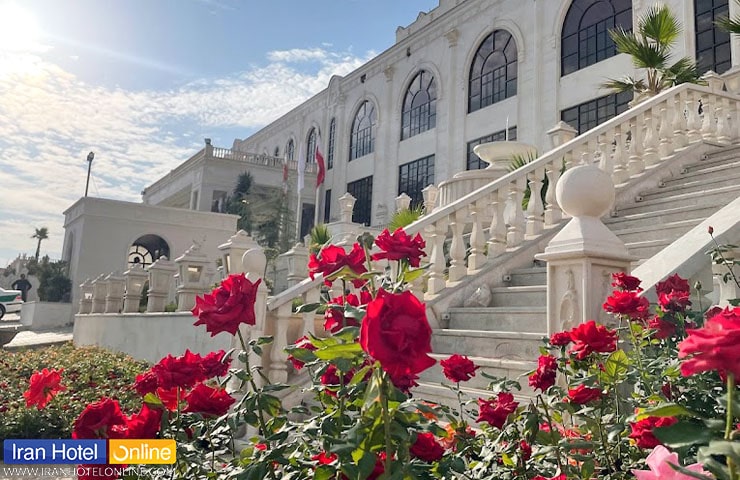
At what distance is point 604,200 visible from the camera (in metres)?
3.56

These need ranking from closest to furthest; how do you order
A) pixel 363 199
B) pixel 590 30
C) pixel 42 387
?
pixel 42 387 < pixel 590 30 < pixel 363 199

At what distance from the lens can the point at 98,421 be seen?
1.55 metres

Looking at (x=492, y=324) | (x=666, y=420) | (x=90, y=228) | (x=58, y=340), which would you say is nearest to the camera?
(x=666, y=420)

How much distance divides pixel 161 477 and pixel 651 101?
27.4 ft

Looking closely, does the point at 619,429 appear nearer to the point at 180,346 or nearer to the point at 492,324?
the point at 492,324

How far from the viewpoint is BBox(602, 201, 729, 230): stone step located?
5.99 meters

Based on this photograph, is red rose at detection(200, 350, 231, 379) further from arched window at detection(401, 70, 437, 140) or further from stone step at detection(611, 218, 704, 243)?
arched window at detection(401, 70, 437, 140)

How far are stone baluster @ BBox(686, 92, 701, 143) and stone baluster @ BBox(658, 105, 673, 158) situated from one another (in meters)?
0.36

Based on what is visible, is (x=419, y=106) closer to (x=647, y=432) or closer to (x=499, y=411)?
(x=499, y=411)

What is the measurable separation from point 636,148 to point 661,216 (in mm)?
2049

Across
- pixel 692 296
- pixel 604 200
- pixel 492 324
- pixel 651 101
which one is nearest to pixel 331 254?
pixel 604 200

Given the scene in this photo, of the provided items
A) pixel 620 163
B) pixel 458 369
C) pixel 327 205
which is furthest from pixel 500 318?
Result: pixel 327 205

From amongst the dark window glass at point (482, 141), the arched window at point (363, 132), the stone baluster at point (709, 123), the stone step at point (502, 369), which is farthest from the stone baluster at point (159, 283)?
the arched window at point (363, 132)

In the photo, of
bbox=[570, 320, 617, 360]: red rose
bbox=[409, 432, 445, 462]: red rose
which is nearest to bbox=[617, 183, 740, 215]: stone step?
bbox=[570, 320, 617, 360]: red rose
